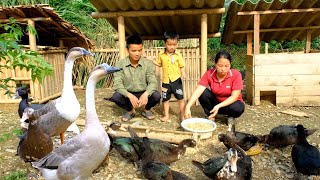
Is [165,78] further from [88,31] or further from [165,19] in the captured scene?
[88,31]

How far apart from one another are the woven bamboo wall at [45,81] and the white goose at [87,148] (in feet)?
15.6

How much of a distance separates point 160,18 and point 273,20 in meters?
3.03

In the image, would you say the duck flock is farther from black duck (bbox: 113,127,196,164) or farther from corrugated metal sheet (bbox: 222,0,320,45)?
corrugated metal sheet (bbox: 222,0,320,45)

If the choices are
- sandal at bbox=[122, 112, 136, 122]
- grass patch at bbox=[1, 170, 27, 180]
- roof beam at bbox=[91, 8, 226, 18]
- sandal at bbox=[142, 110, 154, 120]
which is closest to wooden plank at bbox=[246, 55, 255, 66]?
roof beam at bbox=[91, 8, 226, 18]

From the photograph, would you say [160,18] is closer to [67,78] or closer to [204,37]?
[204,37]

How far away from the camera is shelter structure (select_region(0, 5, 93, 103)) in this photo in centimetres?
731

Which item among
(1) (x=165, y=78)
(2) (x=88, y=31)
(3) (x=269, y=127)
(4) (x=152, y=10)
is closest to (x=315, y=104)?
(3) (x=269, y=127)

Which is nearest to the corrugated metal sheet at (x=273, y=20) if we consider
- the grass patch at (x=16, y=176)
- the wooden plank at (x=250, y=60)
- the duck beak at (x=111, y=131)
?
the wooden plank at (x=250, y=60)

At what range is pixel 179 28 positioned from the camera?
7582 millimetres

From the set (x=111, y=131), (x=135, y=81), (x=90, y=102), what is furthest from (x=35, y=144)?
(x=135, y=81)

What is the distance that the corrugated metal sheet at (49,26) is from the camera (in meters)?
7.19

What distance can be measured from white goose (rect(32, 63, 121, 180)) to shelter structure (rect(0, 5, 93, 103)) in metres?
4.55

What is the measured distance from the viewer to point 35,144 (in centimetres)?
348

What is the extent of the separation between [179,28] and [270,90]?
8.79 ft
